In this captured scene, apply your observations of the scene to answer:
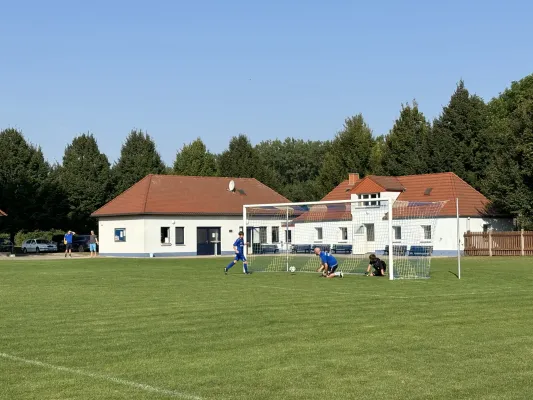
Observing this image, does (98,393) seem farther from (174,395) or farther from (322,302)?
(322,302)

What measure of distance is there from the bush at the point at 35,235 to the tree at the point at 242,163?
66.1 ft

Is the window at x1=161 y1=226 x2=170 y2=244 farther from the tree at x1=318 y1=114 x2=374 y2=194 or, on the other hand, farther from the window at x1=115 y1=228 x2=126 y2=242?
the tree at x1=318 y1=114 x2=374 y2=194

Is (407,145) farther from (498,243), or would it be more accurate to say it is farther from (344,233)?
(344,233)

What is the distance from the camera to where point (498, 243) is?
177 feet

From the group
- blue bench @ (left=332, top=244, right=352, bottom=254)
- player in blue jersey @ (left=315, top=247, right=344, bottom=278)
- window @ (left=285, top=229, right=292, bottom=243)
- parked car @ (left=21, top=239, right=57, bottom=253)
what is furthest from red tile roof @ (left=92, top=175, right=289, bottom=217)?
player in blue jersey @ (left=315, top=247, right=344, bottom=278)

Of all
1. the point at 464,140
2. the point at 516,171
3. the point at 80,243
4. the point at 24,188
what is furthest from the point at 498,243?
the point at 24,188

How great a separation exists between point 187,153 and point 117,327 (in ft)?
269

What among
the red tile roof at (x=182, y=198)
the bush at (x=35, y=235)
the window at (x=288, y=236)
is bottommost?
the window at (x=288, y=236)

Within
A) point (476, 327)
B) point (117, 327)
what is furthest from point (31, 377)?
point (476, 327)

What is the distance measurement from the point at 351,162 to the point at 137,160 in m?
22.1

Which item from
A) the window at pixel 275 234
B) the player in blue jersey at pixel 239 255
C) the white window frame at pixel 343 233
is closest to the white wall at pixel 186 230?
the window at pixel 275 234

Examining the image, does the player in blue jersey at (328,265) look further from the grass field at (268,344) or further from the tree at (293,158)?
the tree at (293,158)

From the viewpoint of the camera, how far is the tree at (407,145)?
7175cm

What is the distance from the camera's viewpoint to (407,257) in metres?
33.7
